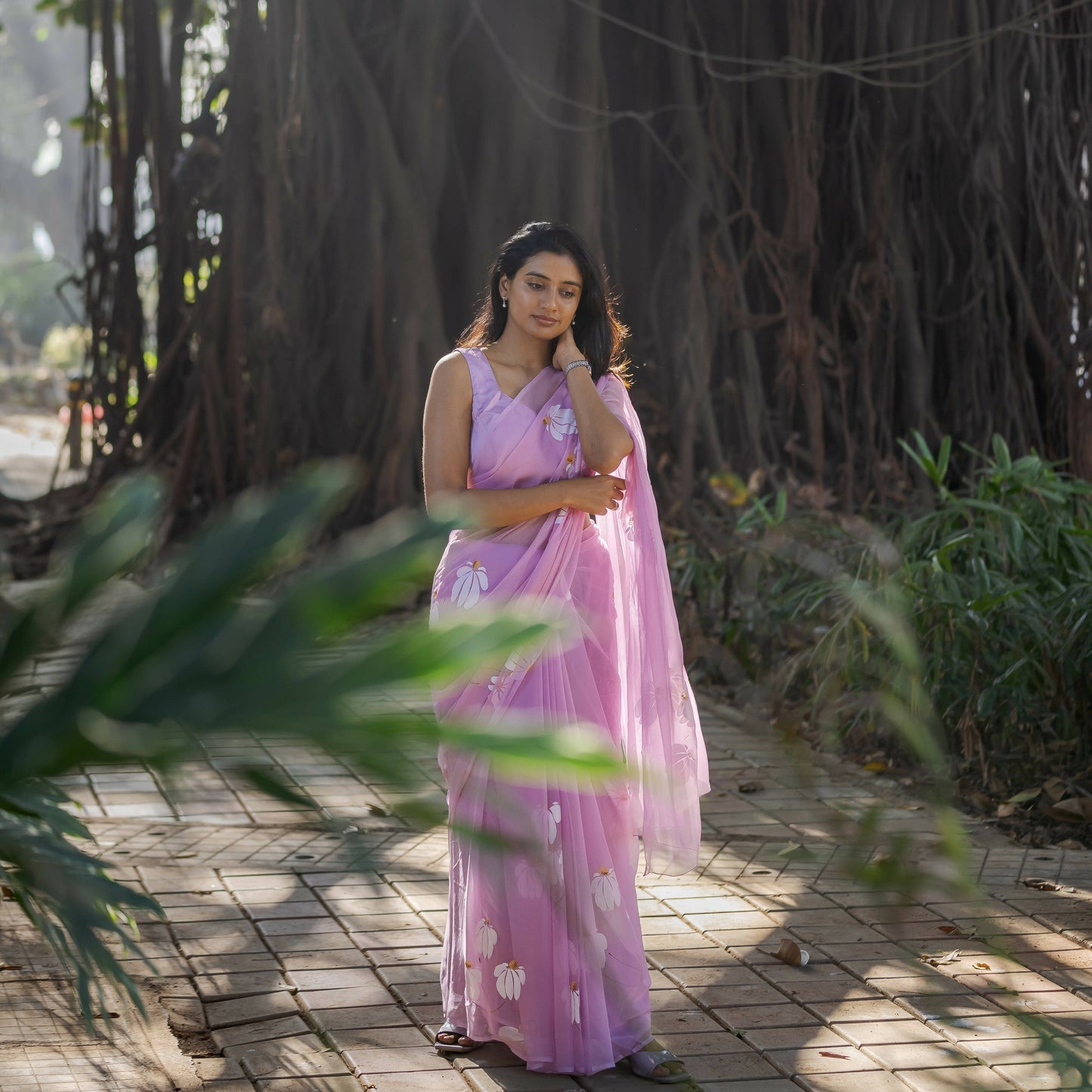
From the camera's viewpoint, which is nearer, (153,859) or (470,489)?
(470,489)

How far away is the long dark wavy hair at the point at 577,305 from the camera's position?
2473 mm

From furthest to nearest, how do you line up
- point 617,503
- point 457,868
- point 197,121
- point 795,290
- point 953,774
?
point 197,121
point 795,290
point 953,774
point 617,503
point 457,868

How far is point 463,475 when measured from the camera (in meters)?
2.50

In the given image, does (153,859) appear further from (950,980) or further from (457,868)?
(950,980)

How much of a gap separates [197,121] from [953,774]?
461cm

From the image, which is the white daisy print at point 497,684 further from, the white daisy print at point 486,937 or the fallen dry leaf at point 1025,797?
the fallen dry leaf at point 1025,797

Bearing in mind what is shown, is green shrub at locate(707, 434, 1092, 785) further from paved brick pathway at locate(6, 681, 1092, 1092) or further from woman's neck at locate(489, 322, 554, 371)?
woman's neck at locate(489, 322, 554, 371)

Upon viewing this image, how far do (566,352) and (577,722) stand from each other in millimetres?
633

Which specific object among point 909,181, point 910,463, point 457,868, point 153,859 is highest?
point 909,181

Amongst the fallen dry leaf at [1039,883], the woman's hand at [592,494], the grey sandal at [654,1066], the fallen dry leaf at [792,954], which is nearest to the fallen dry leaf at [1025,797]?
the fallen dry leaf at [1039,883]

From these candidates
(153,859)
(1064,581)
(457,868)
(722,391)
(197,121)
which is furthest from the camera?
(197,121)

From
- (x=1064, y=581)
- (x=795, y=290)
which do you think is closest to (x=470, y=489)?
(x=1064, y=581)

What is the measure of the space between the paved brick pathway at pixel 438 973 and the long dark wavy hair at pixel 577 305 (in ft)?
2.65

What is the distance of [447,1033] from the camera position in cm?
241
